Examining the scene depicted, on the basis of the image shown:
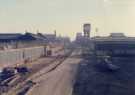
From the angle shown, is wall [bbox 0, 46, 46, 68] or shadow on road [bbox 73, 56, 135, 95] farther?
wall [bbox 0, 46, 46, 68]

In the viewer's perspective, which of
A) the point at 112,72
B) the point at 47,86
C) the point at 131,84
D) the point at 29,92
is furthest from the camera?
the point at 112,72

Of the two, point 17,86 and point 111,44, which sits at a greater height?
point 111,44

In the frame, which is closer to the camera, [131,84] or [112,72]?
[131,84]

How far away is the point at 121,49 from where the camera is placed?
167ft

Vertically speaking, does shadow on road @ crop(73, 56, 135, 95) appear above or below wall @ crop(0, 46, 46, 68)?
below

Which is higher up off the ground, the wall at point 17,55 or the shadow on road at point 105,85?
the wall at point 17,55

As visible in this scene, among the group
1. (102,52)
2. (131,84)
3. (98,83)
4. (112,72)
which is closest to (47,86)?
(98,83)

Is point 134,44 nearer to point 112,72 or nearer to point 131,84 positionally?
point 112,72

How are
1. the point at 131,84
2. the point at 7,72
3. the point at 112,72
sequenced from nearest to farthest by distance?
the point at 131,84 < the point at 7,72 < the point at 112,72

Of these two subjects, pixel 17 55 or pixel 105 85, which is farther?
pixel 17 55

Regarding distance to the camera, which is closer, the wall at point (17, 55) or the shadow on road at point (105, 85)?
the shadow on road at point (105, 85)

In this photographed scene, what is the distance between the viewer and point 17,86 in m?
25.9

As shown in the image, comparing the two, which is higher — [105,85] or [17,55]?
[17,55]

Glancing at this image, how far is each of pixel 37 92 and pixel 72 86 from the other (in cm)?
452
